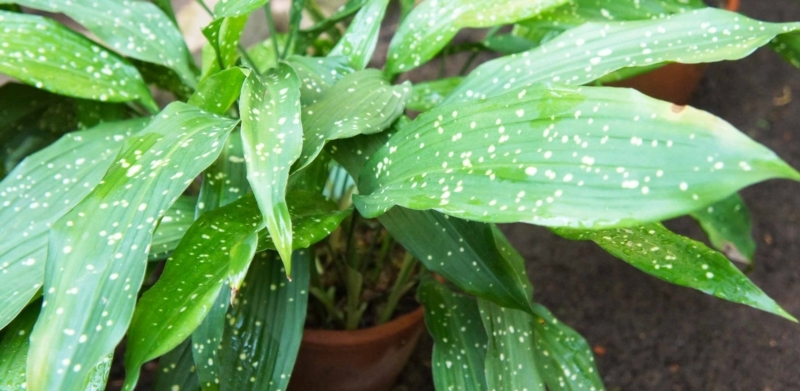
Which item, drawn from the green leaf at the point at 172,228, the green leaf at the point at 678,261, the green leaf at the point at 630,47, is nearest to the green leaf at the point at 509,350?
the green leaf at the point at 678,261

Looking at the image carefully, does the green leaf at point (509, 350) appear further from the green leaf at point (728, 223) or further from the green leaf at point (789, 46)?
the green leaf at point (789, 46)

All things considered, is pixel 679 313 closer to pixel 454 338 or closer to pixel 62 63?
pixel 454 338

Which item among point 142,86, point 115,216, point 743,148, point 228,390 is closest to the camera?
point 743,148

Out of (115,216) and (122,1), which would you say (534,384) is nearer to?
(115,216)

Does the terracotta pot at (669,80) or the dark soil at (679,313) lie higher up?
the terracotta pot at (669,80)

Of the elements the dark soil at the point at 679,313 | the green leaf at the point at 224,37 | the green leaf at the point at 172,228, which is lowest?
the dark soil at the point at 679,313

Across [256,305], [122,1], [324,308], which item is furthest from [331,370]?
[122,1]

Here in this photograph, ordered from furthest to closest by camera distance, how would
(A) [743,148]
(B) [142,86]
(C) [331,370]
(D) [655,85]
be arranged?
(D) [655,85], (C) [331,370], (B) [142,86], (A) [743,148]

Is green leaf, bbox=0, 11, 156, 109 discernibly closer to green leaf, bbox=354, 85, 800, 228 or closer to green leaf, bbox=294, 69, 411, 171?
green leaf, bbox=294, 69, 411, 171
